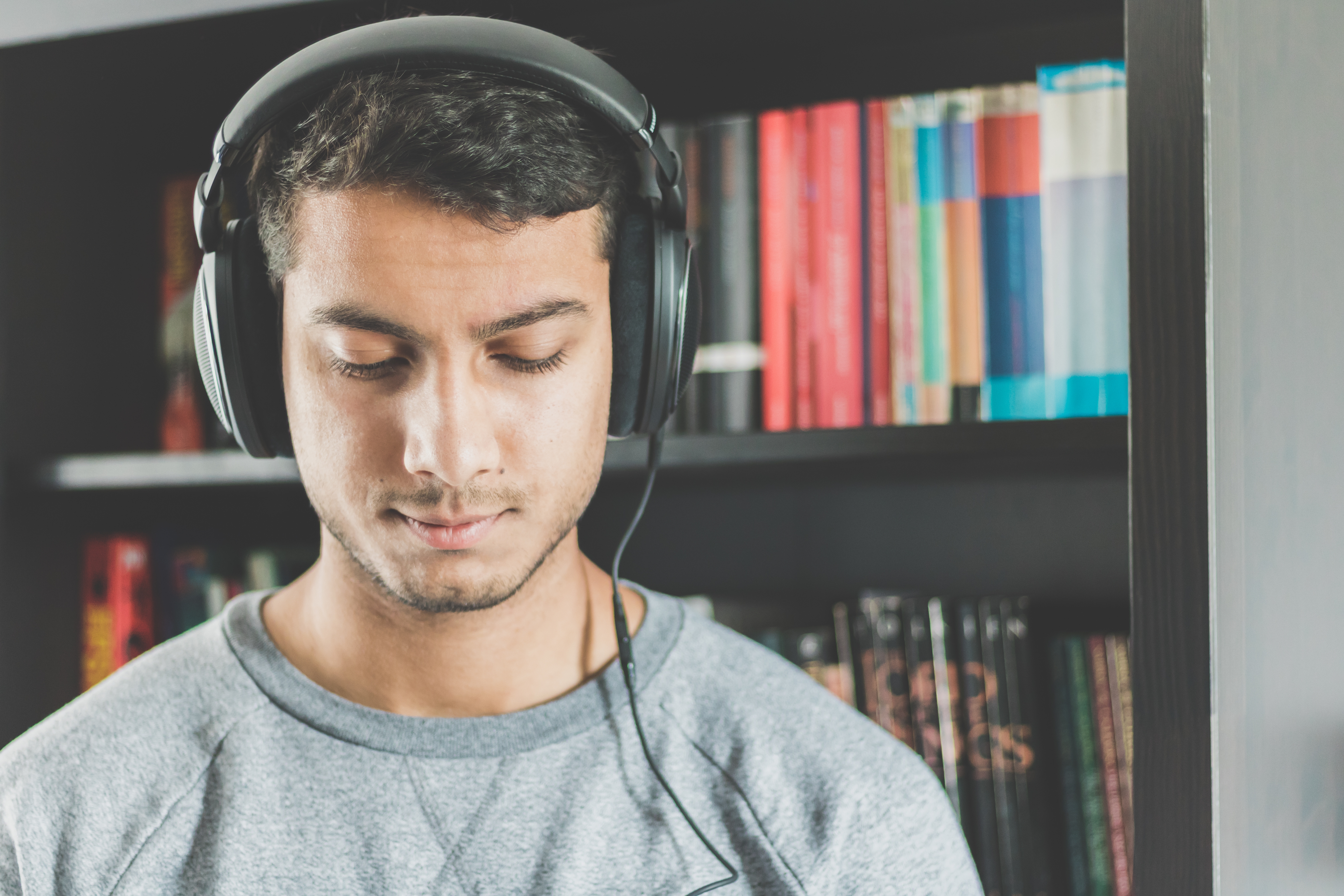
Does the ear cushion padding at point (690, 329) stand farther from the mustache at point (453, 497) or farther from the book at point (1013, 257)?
the book at point (1013, 257)

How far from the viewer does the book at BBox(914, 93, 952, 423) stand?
0.95 meters

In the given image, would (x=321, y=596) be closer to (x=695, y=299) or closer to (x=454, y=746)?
(x=454, y=746)

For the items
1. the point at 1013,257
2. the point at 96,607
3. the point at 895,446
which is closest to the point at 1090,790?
the point at 895,446

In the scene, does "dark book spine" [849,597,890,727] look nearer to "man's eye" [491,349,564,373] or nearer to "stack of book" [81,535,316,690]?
"man's eye" [491,349,564,373]

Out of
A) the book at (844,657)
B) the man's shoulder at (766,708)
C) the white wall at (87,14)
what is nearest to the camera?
the man's shoulder at (766,708)

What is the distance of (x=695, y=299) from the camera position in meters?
0.78

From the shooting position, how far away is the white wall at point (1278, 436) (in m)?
0.59

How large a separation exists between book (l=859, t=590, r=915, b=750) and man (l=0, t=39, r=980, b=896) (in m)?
0.15

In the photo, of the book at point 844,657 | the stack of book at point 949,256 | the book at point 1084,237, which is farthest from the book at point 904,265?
the book at point 844,657

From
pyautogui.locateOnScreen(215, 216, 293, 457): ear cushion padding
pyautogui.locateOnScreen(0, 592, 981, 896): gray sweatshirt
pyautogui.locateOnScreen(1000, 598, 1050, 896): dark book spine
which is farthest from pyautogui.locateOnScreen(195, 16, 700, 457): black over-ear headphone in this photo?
pyautogui.locateOnScreen(1000, 598, 1050, 896): dark book spine

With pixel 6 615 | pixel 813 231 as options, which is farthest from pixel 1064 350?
pixel 6 615

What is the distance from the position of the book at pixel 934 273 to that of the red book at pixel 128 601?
887 mm

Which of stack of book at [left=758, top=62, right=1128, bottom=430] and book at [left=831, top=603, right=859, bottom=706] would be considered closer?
stack of book at [left=758, top=62, right=1128, bottom=430]

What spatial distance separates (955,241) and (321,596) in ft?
2.11
